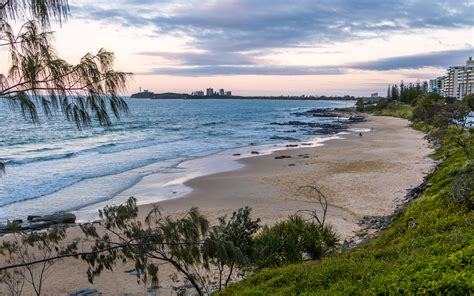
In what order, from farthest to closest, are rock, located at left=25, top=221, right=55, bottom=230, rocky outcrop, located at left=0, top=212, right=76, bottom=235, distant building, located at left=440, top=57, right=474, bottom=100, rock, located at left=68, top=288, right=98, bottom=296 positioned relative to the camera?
distant building, located at left=440, top=57, right=474, bottom=100, rocky outcrop, located at left=0, top=212, right=76, bottom=235, rock, located at left=25, top=221, right=55, bottom=230, rock, located at left=68, top=288, right=98, bottom=296

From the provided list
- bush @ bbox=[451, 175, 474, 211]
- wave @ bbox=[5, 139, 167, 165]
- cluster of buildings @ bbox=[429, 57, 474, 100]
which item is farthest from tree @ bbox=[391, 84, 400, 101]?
bush @ bbox=[451, 175, 474, 211]

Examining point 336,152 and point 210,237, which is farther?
point 336,152

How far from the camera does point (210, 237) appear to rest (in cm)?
580

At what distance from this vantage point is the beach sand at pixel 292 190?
35.1 feet

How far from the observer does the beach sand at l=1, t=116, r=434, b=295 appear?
35.1 feet

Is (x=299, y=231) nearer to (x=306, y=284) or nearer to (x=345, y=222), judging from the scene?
(x=306, y=284)

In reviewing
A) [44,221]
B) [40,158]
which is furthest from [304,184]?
[40,158]

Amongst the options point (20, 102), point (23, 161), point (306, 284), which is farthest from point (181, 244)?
point (23, 161)

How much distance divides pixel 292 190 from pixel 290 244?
10.8 meters

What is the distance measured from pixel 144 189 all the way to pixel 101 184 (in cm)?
335

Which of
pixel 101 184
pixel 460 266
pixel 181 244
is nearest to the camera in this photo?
pixel 460 266

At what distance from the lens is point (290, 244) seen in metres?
9.23

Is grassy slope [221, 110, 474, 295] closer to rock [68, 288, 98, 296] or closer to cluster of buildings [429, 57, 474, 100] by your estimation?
rock [68, 288, 98, 296]

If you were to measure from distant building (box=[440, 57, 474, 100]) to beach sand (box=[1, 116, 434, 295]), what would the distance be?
123 m
